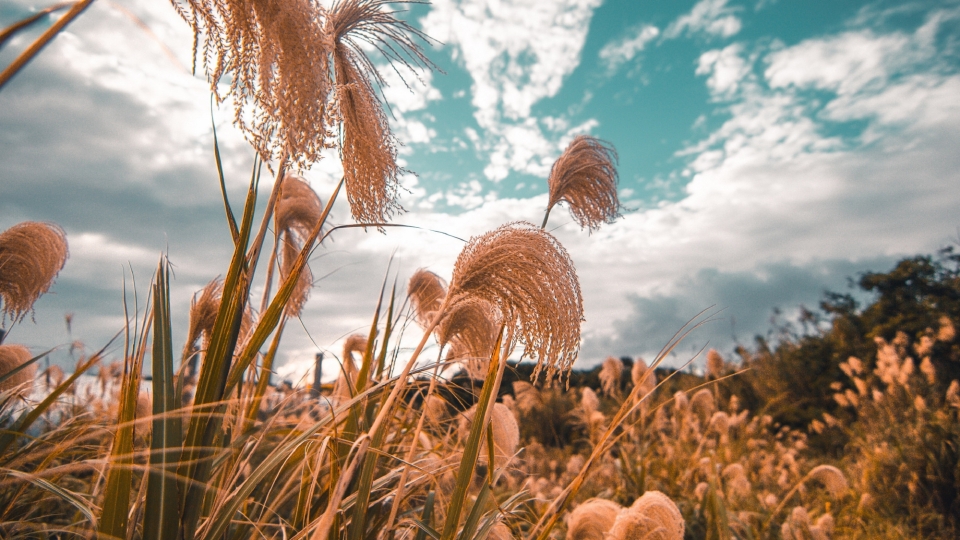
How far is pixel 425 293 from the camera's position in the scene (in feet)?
9.55

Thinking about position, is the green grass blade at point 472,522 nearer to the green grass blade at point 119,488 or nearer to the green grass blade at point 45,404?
the green grass blade at point 119,488

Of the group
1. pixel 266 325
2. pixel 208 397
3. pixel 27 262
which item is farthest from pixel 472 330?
pixel 27 262

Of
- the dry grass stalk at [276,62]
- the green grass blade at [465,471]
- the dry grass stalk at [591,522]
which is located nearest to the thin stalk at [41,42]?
the dry grass stalk at [276,62]

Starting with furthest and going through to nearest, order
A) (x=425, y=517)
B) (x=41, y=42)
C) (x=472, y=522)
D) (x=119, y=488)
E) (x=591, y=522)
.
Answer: (x=591, y=522) < (x=425, y=517) < (x=472, y=522) < (x=119, y=488) < (x=41, y=42)

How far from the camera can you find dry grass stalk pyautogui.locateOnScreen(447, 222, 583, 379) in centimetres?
147

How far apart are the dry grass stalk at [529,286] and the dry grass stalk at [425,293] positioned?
1.25 metres

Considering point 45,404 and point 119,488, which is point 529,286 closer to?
point 119,488

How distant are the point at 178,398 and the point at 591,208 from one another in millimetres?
1701

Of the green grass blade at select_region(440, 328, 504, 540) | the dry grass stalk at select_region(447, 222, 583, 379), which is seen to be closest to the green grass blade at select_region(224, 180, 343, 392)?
the dry grass stalk at select_region(447, 222, 583, 379)

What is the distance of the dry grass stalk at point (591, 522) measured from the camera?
2186 millimetres

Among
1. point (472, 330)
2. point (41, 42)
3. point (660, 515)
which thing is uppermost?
point (41, 42)

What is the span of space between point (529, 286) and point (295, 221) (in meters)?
1.53

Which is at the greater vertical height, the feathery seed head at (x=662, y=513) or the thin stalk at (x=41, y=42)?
the thin stalk at (x=41, y=42)

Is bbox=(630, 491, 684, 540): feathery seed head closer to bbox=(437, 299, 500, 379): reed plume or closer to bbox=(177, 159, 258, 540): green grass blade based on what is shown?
bbox=(437, 299, 500, 379): reed plume
